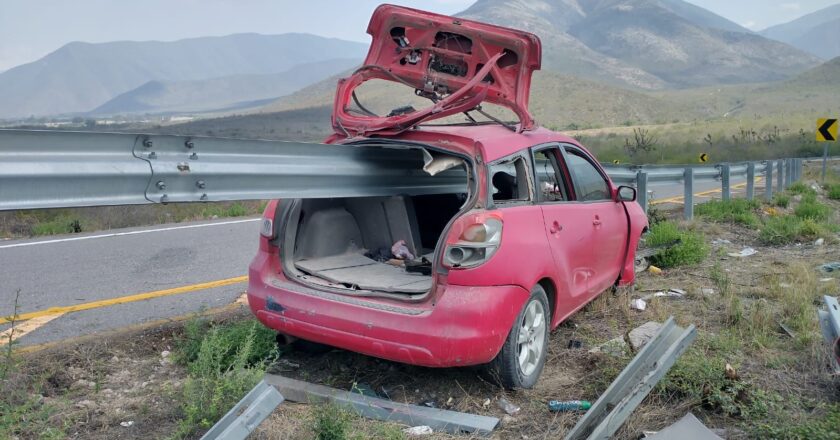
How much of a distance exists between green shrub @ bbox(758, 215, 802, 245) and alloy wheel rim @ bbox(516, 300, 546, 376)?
5977 mm

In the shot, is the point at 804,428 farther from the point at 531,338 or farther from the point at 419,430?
the point at 419,430

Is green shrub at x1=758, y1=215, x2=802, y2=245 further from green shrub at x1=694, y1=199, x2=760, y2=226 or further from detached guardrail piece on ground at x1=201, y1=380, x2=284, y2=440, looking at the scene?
detached guardrail piece on ground at x1=201, y1=380, x2=284, y2=440

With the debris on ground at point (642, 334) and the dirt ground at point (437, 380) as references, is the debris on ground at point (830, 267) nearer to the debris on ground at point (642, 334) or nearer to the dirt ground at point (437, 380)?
the dirt ground at point (437, 380)

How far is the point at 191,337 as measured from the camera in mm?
4871

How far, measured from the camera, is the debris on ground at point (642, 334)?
4802 mm

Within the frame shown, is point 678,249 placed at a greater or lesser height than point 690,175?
lesser

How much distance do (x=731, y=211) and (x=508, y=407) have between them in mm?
8515

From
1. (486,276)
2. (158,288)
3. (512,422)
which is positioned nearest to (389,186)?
(486,276)

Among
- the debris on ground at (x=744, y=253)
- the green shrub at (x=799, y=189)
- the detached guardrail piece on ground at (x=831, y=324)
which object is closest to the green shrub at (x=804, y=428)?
the detached guardrail piece on ground at (x=831, y=324)

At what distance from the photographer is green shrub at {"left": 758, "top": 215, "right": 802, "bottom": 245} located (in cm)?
923

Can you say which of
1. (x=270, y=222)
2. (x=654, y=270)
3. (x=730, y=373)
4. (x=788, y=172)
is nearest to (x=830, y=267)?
(x=654, y=270)

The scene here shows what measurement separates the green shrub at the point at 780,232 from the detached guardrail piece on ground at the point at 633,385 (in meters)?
6.35

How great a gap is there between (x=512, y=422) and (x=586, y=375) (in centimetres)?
73

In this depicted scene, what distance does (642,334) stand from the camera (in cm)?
506
